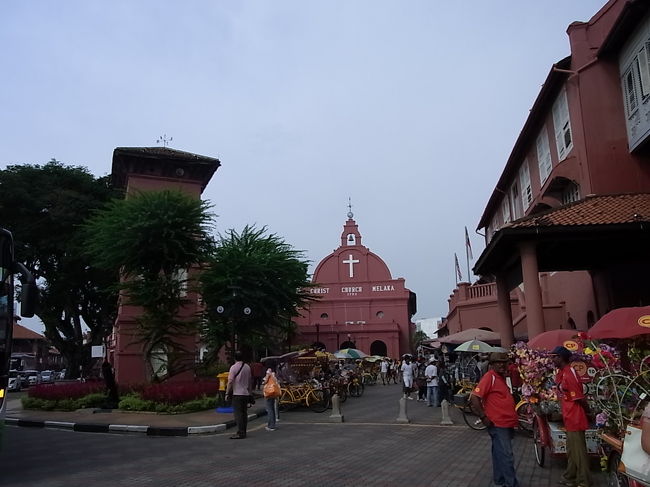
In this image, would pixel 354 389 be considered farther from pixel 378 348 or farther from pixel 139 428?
pixel 378 348

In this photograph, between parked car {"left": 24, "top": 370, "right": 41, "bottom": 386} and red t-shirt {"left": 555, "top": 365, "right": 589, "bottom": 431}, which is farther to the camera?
parked car {"left": 24, "top": 370, "right": 41, "bottom": 386}

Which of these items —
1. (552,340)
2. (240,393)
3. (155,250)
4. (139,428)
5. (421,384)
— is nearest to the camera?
(552,340)

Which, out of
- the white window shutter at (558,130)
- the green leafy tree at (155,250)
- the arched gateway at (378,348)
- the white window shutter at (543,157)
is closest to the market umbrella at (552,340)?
the white window shutter at (558,130)

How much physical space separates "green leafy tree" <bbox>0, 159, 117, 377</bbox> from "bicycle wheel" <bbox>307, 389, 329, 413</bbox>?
18685 millimetres

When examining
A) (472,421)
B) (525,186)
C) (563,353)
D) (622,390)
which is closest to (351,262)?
(525,186)

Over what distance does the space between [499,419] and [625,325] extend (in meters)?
2.50

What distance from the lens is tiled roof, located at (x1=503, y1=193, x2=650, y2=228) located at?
13.1 m

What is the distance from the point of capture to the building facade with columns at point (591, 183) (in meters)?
13.7

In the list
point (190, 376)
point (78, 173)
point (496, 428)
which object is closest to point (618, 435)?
point (496, 428)

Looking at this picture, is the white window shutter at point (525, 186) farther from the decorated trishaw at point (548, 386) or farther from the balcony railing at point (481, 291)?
the decorated trishaw at point (548, 386)

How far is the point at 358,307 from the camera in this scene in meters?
51.5

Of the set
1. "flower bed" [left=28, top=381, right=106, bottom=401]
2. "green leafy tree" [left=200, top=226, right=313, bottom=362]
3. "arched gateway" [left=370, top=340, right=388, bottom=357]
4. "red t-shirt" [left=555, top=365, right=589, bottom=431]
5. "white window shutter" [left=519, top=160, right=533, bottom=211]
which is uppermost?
"white window shutter" [left=519, top=160, right=533, bottom=211]

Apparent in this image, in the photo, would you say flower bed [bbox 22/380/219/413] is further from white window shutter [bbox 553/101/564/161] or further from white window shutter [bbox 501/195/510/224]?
white window shutter [bbox 501/195/510/224]

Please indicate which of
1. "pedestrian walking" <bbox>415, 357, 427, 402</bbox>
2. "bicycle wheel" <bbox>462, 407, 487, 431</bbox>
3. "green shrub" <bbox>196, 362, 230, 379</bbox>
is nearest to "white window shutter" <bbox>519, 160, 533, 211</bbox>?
"pedestrian walking" <bbox>415, 357, 427, 402</bbox>
